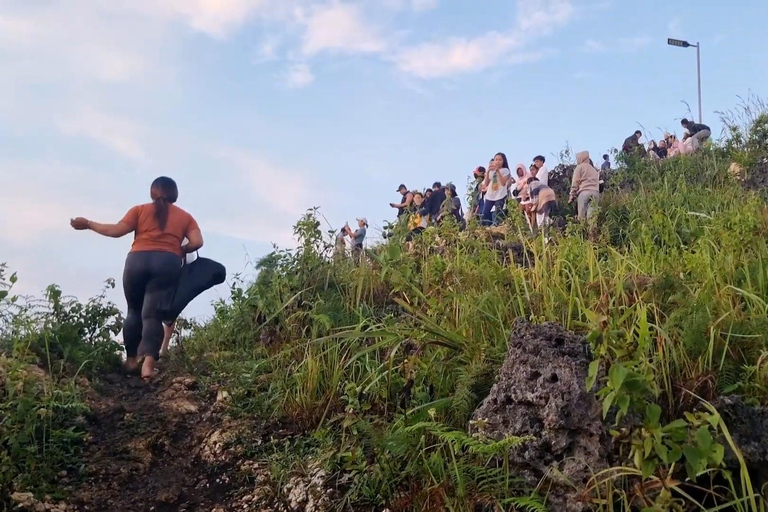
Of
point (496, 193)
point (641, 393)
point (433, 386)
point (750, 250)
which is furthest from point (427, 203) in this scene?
point (641, 393)

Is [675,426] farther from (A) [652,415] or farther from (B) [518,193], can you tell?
(B) [518,193]

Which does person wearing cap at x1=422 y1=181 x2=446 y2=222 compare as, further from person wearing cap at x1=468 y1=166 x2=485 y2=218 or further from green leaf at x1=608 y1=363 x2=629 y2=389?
green leaf at x1=608 y1=363 x2=629 y2=389

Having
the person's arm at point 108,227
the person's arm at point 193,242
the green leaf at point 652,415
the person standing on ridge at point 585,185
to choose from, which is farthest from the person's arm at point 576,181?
the green leaf at point 652,415

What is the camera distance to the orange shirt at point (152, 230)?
595 centimetres

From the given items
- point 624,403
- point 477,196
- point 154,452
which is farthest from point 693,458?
point 477,196

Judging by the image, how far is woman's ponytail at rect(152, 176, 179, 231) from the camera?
598 cm

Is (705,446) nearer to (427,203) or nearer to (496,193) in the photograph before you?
(496,193)

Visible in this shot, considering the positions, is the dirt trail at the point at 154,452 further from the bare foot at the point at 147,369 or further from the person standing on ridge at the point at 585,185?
the person standing on ridge at the point at 585,185

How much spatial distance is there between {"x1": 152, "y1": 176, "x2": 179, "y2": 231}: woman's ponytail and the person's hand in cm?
58

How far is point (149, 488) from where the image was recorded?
4.07 metres

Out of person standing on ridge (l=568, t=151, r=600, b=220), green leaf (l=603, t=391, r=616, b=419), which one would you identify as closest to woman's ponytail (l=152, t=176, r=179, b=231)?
green leaf (l=603, t=391, r=616, b=419)

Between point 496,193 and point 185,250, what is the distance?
20.5 feet

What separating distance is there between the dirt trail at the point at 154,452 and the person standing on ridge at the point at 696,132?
11375mm

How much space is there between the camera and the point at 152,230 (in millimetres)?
5945
